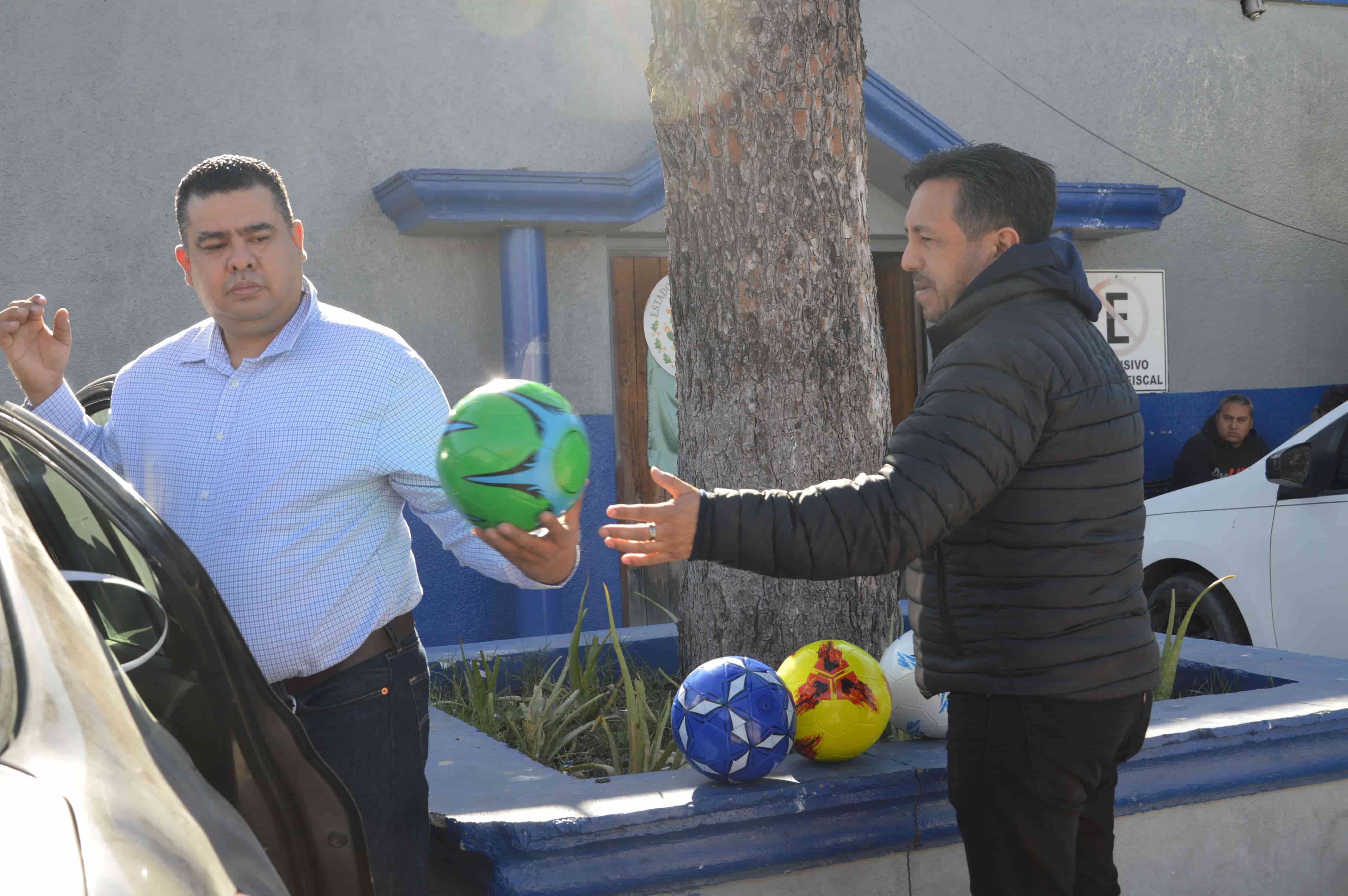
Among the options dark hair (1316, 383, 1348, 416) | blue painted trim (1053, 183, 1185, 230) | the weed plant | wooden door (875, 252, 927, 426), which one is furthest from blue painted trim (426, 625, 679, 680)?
dark hair (1316, 383, 1348, 416)

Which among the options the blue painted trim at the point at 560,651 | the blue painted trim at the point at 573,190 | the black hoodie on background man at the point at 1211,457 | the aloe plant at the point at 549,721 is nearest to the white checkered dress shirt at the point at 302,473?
the aloe plant at the point at 549,721

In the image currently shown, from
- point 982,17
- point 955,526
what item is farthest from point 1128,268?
point 955,526

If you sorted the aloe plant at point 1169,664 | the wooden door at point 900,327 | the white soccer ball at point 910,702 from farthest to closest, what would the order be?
the wooden door at point 900,327 < the aloe plant at point 1169,664 < the white soccer ball at point 910,702

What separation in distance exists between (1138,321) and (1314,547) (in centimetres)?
366

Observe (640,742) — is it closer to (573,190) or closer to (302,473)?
(302,473)

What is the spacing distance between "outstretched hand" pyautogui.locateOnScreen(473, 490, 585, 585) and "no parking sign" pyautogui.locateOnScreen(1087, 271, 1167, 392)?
7.94m

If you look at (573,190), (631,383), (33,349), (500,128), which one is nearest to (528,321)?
(573,190)

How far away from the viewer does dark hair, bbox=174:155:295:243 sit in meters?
2.54

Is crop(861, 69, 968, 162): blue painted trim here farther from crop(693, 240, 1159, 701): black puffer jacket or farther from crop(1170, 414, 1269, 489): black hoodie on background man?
crop(693, 240, 1159, 701): black puffer jacket

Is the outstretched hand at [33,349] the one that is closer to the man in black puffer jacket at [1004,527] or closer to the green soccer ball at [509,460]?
the green soccer ball at [509,460]

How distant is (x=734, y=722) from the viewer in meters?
3.05

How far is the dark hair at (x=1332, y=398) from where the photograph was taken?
968 cm

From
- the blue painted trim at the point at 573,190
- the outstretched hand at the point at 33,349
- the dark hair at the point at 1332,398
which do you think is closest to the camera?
the outstretched hand at the point at 33,349

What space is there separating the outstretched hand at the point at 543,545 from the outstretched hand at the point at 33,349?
43.8 inches
